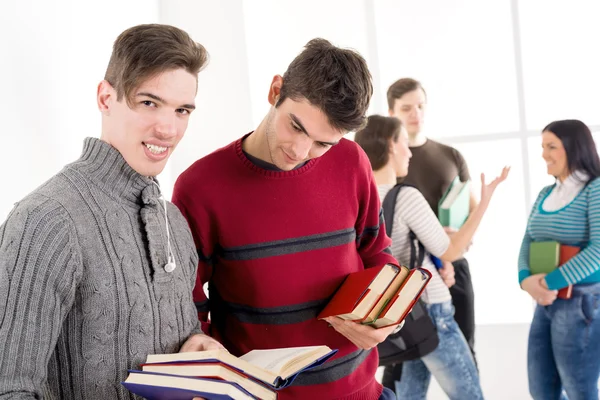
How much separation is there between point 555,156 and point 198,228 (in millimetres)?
2041

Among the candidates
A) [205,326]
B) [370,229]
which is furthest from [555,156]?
[205,326]

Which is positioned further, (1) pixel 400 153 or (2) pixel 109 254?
(1) pixel 400 153

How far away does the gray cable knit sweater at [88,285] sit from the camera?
3.09ft

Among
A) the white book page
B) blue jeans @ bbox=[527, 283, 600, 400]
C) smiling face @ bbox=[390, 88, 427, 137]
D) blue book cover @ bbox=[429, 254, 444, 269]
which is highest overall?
smiling face @ bbox=[390, 88, 427, 137]

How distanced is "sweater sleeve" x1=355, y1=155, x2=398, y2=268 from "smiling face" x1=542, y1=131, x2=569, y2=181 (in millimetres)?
1521

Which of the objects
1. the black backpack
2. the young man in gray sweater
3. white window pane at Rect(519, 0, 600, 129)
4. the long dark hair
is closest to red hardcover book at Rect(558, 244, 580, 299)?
the long dark hair

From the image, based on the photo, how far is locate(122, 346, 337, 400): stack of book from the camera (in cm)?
97

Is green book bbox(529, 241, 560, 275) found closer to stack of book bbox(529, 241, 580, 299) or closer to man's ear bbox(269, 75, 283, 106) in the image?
stack of book bbox(529, 241, 580, 299)

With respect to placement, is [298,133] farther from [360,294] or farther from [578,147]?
[578,147]

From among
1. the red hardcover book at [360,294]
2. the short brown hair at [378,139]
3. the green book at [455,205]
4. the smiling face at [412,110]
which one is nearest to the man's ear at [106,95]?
the red hardcover book at [360,294]

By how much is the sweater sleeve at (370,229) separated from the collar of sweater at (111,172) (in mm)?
659

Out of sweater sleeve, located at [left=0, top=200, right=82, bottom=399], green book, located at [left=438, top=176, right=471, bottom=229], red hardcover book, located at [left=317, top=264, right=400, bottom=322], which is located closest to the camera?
sweater sleeve, located at [left=0, top=200, right=82, bottom=399]

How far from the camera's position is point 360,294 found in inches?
55.5

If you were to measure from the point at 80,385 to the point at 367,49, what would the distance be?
3.50 meters
